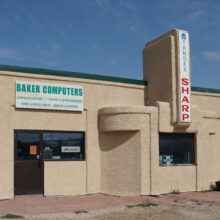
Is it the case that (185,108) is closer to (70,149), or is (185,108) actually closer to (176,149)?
(176,149)

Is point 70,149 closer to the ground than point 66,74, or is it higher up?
closer to the ground

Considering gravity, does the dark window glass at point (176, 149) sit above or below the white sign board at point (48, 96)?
below

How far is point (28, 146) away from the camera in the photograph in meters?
13.4

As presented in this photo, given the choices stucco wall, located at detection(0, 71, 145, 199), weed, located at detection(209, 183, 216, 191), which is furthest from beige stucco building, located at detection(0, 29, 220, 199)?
weed, located at detection(209, 183, 216, 191)

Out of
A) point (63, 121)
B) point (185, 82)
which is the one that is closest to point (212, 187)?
point (185, 82)

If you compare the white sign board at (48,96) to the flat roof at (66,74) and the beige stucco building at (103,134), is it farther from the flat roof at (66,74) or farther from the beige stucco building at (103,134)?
the flat roof at (66,74)

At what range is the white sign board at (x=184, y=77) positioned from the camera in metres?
15.0

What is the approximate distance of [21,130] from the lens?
43.9ft

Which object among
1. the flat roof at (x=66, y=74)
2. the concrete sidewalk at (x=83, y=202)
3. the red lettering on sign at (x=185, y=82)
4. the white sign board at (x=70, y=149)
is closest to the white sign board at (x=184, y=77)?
the red lettering on sign at (x=185, y=82)

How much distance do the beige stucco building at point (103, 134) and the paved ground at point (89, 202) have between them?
1.92 ft

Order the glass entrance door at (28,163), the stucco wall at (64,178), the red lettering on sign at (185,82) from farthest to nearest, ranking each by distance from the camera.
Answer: the red lettering on sign at (185,82) < the stucco wall at (64,178) < the glass entrance door at (28,163)

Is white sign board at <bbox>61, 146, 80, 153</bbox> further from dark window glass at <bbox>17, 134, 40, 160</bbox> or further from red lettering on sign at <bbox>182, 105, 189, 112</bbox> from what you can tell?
red lettering on sign at <bbox>182, 105, 189, 112</bbox>

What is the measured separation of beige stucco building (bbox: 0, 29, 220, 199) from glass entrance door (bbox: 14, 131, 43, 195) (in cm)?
4

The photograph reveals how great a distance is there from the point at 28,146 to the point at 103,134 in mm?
3282
